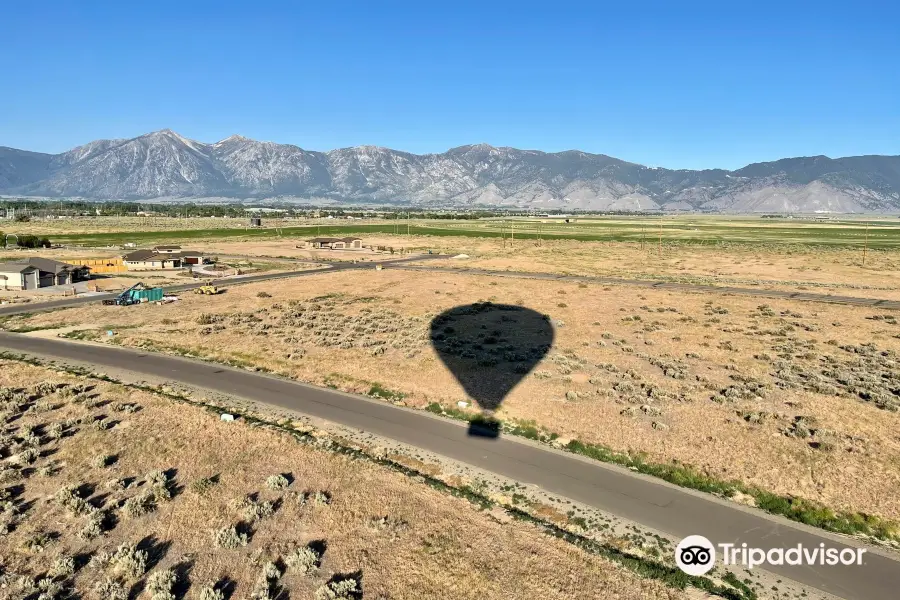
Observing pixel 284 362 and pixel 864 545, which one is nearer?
pixel 864 545

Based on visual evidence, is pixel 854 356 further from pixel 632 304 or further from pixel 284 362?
pixel 284 362

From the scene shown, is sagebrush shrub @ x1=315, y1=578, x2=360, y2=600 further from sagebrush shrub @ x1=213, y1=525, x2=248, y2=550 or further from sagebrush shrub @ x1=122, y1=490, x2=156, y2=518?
sagebrush shrub @ x1=122, y1=490, x2=156, y2=518

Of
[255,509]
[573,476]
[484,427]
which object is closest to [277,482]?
[255,509]

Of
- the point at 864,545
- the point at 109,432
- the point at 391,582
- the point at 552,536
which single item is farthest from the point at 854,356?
the point at 109,432

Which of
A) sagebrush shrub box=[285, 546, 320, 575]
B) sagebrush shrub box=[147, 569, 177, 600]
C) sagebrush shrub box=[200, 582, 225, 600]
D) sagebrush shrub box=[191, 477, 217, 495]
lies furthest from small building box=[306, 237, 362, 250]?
sagebrush shrub box=[200, 582, 225, 600]

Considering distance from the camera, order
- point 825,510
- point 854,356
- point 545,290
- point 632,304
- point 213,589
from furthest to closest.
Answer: point 545,290 → point 632,304 → point 854,356 → point 825,510 → point 213,589

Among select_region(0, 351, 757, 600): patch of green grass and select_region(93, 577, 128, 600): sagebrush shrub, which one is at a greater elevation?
select_region(0, 351, 757, 600): patch of green grass
